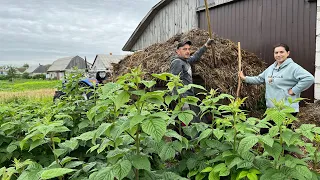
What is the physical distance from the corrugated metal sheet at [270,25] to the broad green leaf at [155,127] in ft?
17.6

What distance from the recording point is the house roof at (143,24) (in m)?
11.5

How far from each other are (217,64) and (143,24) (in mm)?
7771

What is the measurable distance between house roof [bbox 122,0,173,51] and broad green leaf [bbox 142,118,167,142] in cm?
1022

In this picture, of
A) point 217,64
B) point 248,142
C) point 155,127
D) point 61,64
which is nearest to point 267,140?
point 248,142

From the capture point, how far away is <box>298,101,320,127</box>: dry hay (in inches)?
192

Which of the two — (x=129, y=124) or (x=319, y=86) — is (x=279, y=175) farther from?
(x=319, y=86)

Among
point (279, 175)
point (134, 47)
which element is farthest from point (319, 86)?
point (134, 47)

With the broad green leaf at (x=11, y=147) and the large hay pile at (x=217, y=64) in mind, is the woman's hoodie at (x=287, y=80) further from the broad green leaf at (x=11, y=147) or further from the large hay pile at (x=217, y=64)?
the broad green leaf at (x=11, y=147)

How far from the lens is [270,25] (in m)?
6.99

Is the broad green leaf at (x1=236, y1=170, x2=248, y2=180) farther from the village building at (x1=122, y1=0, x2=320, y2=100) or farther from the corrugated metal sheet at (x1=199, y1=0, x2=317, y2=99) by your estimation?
the corrugated metal sheet at (x1=199, y1=0, x2=317, y2=99)

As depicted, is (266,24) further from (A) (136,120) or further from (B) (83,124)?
(A) (136,120)

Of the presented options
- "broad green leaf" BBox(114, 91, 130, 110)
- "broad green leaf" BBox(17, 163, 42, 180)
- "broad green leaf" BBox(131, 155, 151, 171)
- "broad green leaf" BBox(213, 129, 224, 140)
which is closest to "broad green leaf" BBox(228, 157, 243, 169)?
"broad green leaf" BBox(213, 129, 224, 140)

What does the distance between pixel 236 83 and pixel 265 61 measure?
2.03 meters

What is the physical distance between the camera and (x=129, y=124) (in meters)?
1.66
